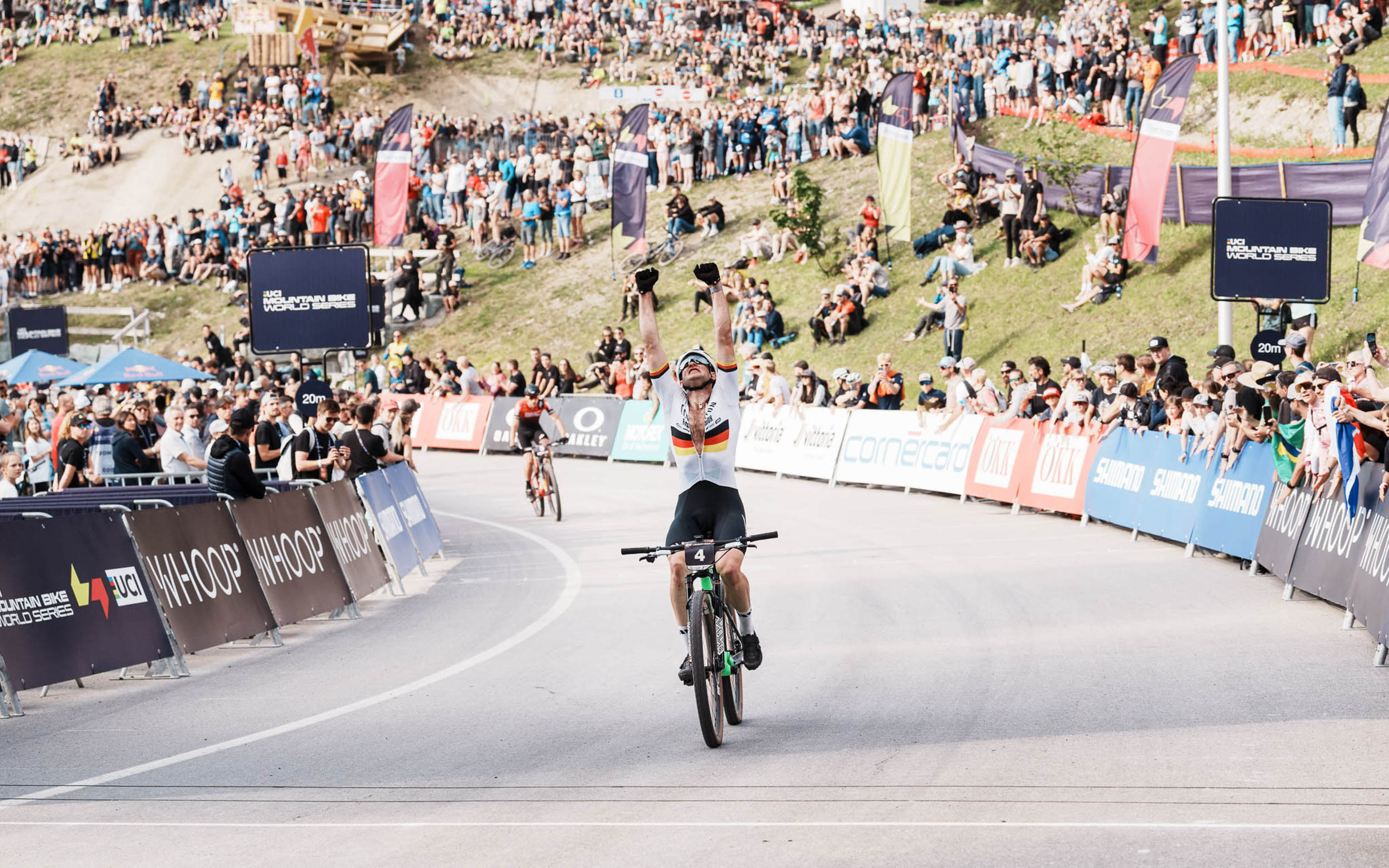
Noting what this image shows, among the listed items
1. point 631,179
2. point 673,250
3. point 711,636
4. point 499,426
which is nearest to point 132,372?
point 499,426

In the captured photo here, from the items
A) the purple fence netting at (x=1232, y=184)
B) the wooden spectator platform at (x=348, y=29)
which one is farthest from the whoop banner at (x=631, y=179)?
the wooden spectator platform at (x=348, y=29)

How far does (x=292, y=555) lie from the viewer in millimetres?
13242


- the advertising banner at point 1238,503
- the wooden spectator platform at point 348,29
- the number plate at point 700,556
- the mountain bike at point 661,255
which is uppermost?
the wooden spectator platform at point 348,29

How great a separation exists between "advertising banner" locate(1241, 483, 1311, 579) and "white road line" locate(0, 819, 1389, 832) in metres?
7.74

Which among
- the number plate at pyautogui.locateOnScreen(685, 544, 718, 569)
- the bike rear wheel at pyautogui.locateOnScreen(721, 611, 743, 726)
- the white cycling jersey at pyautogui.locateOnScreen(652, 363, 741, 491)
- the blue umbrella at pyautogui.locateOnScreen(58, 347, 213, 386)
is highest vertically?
the white cycling jersey at pyautogui.locateOnScreen(652, 363, 741, 491)

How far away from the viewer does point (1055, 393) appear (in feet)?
72.4

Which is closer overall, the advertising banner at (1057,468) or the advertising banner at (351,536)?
the advertising banner at (351,536)

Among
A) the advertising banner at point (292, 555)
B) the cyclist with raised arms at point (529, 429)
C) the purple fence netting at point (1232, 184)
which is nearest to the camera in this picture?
the advertising banner at point (292, 555)

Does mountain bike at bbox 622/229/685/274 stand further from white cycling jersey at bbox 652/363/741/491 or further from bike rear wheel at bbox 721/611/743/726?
bike rear wheel at bbox 721/611/743/726

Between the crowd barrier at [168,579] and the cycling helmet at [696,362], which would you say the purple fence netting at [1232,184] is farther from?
the cycling helmet at [696,362]

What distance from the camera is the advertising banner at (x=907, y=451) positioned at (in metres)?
23.4

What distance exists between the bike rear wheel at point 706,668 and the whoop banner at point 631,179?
30.8 meters

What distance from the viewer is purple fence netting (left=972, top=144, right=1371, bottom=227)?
87.2ft

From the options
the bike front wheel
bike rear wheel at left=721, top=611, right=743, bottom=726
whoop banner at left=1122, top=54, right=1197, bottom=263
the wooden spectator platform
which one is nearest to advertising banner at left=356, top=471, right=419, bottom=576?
bike rear wheel at left=721, top=611, right=743, bottom=726
